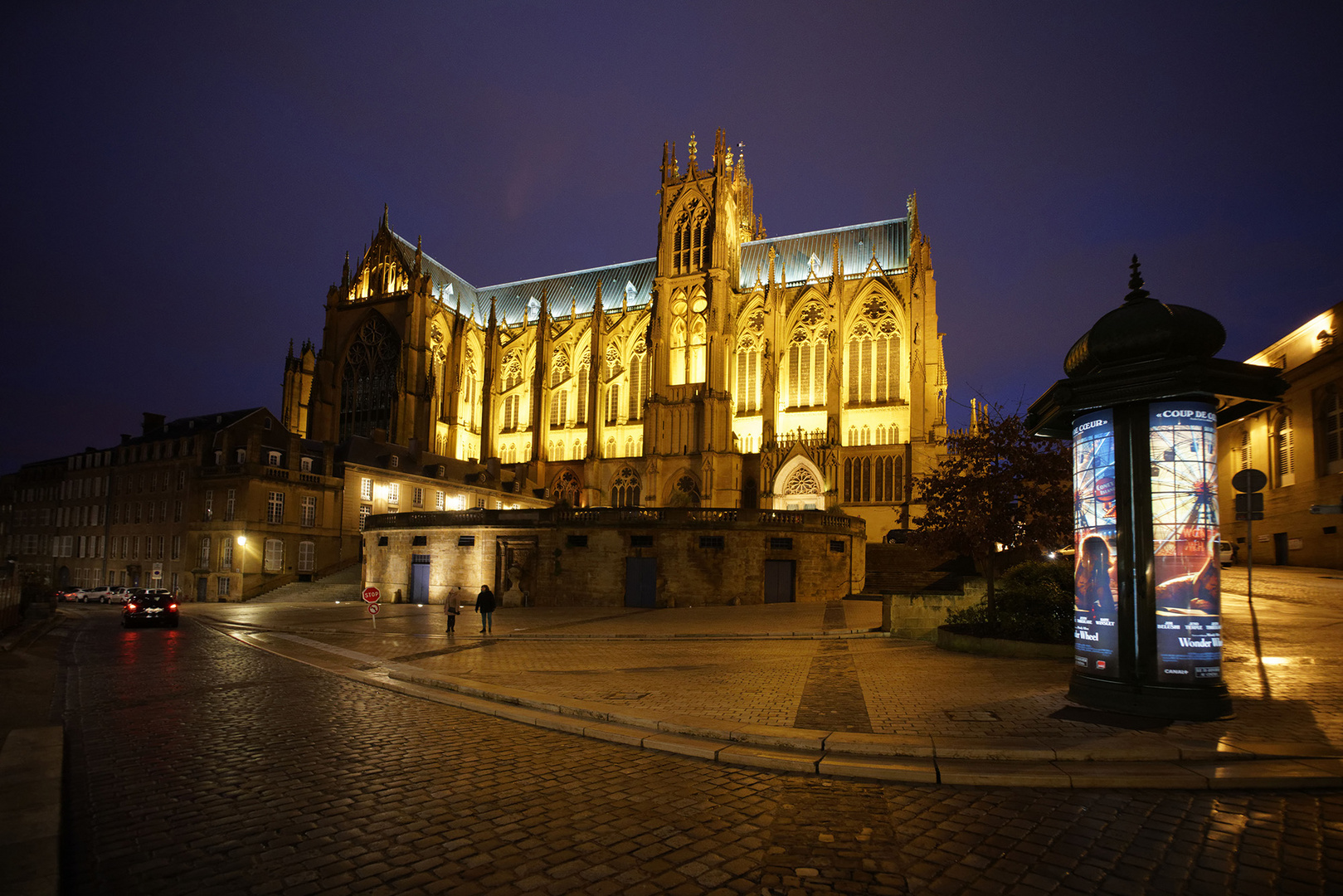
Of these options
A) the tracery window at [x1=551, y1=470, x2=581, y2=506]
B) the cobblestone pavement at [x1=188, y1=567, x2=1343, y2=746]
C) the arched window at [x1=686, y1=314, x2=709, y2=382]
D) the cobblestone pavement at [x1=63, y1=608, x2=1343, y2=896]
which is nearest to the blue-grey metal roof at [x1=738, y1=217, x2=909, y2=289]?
the arched window at [x1=686, y1=314, x2=709, y2=382]

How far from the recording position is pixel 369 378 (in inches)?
2356

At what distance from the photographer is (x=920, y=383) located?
4612cm

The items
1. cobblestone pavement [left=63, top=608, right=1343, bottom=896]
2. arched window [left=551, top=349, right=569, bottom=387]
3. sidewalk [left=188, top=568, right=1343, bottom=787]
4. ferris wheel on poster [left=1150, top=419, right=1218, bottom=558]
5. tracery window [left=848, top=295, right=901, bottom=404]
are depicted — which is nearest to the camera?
cobblestone pavement [left=63, top=608, right=1343, bottom=896]

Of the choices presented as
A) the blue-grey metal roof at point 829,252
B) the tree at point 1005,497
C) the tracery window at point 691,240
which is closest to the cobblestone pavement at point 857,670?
the tree at point 1005,497

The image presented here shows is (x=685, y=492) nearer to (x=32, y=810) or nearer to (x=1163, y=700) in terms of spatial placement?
(x=1163, y=700)

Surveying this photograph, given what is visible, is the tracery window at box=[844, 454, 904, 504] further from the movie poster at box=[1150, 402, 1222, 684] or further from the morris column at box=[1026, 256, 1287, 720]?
the movie poster at box=[1150, 402, 1222, 684]

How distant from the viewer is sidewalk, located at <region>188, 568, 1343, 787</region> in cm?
638

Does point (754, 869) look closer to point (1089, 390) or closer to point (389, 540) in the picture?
point (1089, 390)

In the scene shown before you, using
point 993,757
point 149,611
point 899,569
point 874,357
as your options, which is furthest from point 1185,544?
point 874,357

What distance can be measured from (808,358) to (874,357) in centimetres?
456

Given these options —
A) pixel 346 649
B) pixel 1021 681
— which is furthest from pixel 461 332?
pixel 1021 681

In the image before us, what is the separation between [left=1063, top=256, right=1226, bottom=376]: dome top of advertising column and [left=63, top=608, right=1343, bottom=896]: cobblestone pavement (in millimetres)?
4569

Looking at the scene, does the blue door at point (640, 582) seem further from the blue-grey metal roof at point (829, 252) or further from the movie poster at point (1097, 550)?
the blue-grey metal roof at point (829, 252)

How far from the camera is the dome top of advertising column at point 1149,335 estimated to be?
26.4ft
